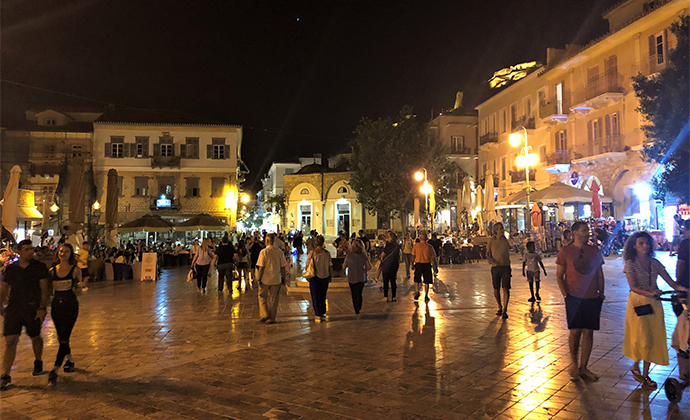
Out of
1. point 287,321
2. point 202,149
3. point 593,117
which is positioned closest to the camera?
point 287,321

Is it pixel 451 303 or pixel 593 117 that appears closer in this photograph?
pixel 451 303

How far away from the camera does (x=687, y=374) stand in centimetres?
456

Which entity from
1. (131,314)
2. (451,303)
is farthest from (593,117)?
(131,314)

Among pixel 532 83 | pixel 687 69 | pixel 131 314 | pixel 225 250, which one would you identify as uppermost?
pixel 532 83

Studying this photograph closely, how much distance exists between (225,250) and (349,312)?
4967 mm

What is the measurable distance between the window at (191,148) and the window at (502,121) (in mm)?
23282

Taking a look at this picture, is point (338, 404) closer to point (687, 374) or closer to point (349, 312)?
point (687, 374)

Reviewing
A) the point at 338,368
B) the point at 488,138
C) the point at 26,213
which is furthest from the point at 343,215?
the point at 338,368

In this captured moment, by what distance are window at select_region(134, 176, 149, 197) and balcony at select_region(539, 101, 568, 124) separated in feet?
95.2

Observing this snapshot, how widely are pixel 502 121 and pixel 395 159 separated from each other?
8320mm

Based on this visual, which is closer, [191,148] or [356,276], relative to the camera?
[356,276]

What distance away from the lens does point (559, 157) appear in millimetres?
26859

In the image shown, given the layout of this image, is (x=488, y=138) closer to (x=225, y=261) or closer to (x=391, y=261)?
(x=225, y=261)

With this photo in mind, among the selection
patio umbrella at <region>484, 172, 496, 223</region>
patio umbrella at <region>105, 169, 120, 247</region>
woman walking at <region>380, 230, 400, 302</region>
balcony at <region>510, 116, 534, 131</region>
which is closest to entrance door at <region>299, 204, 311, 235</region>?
balcony at <region>510, 116, 534, 131</region>
